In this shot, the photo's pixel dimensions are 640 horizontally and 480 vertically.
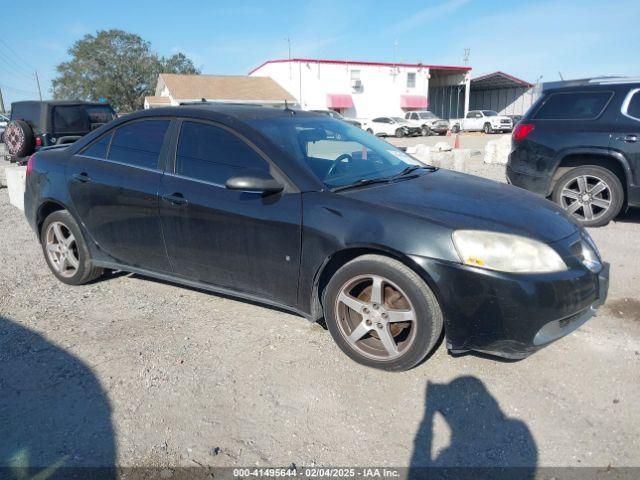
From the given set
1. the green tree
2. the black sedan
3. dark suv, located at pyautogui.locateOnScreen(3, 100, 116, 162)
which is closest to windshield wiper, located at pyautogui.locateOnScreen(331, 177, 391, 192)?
the black sedan

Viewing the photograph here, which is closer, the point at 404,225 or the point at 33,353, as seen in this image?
the point at 404,225

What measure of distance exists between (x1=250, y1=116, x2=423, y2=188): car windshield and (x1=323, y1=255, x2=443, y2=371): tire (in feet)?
2.21

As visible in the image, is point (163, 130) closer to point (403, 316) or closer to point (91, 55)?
point (403, 316)

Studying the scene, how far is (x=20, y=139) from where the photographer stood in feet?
34.3

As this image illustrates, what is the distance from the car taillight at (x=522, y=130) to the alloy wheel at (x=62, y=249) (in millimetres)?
5717

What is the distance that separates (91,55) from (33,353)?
207 ft

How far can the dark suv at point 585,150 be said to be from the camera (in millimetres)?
6070

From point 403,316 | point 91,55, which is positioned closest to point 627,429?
point 403,316

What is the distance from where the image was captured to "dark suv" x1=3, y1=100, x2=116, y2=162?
10594 mm

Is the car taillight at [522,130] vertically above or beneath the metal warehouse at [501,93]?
beneath

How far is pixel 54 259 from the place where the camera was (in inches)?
186

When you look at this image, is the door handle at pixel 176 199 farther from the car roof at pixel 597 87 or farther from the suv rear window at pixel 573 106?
the car roof at pixel 597 87

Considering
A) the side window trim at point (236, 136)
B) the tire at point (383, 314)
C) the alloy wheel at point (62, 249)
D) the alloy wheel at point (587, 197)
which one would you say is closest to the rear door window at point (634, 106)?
the alloy wheel at point (587, 197)

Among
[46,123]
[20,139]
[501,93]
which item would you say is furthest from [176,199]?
[501,93]
